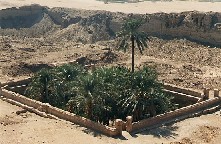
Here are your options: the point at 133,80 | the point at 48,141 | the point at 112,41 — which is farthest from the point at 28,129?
the point at 112,41

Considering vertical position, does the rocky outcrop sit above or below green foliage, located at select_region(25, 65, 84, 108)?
above

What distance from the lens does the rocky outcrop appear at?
68.2 meters

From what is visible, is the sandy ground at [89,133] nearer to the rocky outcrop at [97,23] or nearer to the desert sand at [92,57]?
the desert sand at [92,57]

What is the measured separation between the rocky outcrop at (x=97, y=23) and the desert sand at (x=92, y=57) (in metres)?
3.05

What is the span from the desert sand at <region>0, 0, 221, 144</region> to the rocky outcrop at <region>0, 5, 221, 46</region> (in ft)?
10.00

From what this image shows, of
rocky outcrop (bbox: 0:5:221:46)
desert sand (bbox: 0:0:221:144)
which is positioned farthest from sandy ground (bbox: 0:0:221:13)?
rocky outcrop (bbox: 0:5:221:46)

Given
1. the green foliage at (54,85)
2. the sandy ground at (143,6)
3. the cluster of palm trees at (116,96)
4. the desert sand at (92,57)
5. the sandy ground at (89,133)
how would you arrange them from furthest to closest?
the sandy ground at (143,6) → the green foliage at (54,85) → the cluster of palm trees at (116,96) → the desert sand at (92,57) → the sandy ground at (89,133)

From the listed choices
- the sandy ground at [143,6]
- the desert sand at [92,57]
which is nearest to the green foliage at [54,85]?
the desert sand at [92,57]

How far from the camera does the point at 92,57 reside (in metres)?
63.5

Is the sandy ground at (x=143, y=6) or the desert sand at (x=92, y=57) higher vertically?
the sandy ground at (x=143, y=6)

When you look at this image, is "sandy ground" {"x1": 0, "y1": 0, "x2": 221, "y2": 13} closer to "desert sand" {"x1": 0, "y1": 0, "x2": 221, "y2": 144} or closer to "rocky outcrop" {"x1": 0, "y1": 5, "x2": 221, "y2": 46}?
"desert sand" {"x1": 0, "y1": 0, "x2": 221, "y2": 144}

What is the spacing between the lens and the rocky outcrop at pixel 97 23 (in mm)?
68188

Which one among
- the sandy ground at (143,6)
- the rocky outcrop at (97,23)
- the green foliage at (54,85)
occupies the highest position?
the sandy ground at (143,6)

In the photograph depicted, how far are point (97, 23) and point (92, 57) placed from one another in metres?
16.6
